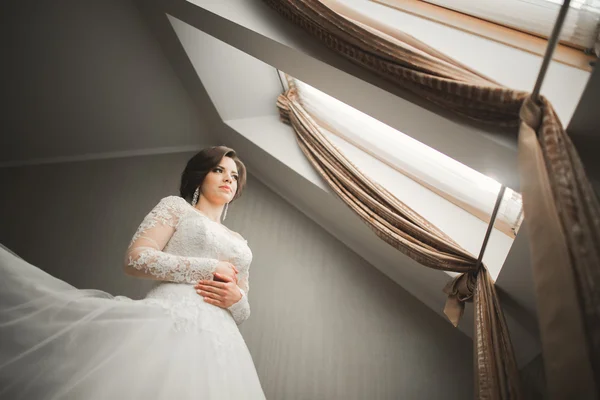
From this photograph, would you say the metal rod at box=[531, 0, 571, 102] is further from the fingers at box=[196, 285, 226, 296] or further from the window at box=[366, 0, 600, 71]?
the fingers at box=[196, 285, 226, 296]

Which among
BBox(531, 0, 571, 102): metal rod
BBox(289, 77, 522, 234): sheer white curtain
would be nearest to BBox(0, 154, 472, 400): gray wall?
BBox(289, 77, 522, 234): sheer white curtain

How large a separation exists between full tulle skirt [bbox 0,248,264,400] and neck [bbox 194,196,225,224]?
0.61 metres

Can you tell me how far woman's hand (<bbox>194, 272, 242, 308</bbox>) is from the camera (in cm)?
157

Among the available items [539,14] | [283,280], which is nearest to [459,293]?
[539,14]

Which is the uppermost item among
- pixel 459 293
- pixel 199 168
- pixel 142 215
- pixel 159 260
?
pixel 142 215

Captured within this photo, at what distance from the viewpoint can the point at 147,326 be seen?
1276 millimetres

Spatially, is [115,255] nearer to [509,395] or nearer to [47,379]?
[47,379]

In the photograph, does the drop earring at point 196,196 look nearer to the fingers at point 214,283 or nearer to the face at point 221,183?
the face at point 221,183

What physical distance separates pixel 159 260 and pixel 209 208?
0.51 m

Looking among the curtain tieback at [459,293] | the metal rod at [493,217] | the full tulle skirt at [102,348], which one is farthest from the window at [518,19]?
the full tulle skirt at [102,348]

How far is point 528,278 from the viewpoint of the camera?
5.33ft

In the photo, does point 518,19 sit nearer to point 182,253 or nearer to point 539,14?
point 539,14

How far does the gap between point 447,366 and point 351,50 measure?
2.10 m

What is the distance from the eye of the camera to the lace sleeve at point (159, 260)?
5.00 feet
